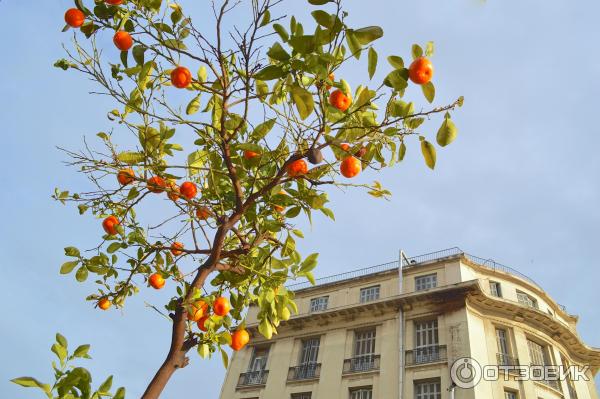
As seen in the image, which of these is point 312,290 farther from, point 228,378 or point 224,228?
point 224,228

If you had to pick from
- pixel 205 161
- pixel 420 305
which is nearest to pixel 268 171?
pixel 205 161

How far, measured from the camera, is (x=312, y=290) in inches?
863

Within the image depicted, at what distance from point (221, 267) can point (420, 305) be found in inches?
665

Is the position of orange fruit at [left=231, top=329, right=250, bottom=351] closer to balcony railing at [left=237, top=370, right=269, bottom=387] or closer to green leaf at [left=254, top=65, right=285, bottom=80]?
green leaf at [left=254, top=65, right=285, bottom=80]

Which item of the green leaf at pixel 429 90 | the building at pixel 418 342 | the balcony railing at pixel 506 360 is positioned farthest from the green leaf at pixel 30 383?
the balcony railing at pixel 506 360

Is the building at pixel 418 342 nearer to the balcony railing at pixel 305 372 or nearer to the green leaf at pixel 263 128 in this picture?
the balcony railing at pixel 305 372

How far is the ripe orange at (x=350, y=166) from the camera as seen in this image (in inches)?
88.7

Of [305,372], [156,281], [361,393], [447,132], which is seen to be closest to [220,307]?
[156,281]

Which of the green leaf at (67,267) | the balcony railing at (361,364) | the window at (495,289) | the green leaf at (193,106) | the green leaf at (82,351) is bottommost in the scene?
the green leaf at (82,351)

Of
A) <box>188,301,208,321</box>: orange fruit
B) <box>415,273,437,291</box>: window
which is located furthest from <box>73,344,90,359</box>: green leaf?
<box>415,273,437,291</box>: window

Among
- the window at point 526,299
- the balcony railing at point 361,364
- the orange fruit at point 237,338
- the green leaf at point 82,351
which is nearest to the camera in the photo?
the green leaf at point 82,351

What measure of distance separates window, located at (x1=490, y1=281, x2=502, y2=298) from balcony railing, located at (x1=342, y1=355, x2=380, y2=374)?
236 inches

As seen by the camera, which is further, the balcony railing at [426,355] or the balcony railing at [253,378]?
the balcony railing at [253,378]

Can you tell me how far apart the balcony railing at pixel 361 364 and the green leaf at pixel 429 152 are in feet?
54.7
